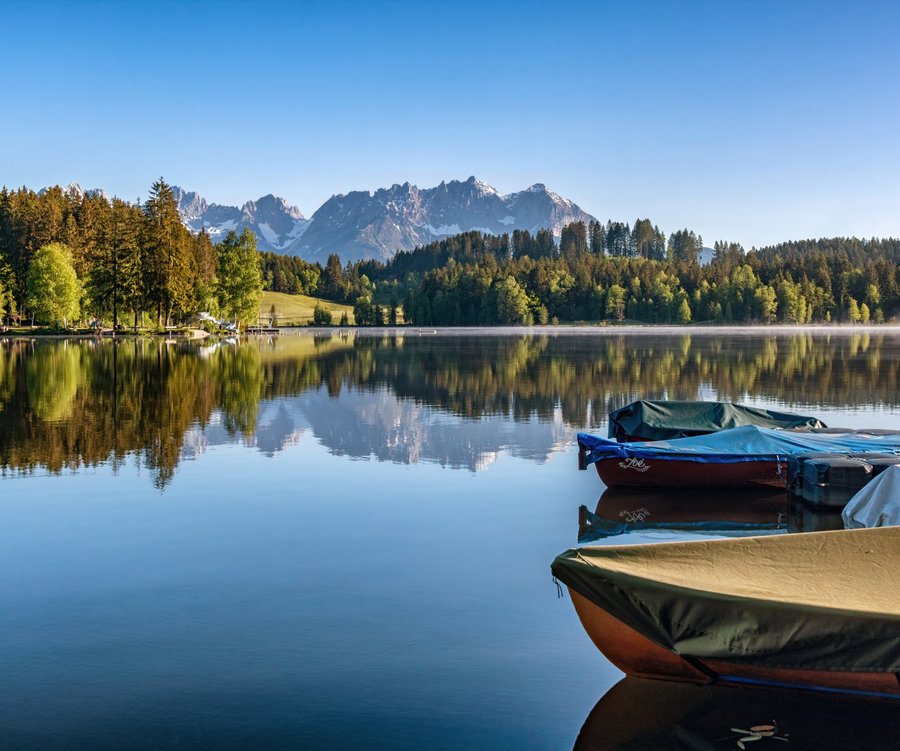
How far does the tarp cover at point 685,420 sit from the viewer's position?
28.7m

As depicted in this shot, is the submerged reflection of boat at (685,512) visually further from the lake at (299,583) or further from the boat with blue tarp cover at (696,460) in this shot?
the lake at (299,583)

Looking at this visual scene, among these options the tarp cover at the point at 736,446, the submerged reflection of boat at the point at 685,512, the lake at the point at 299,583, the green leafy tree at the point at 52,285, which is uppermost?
the green leafy tree at the point at 52,285

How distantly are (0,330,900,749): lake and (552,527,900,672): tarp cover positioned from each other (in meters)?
0.87

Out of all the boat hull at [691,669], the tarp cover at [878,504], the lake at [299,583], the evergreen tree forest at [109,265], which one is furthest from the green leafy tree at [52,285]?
the boat hull at [691,669]

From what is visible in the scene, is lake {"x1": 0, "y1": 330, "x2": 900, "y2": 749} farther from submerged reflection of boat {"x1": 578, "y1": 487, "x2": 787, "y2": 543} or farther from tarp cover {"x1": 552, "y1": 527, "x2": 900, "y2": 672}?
tarp cover {"x1": 552, "y1": 527, "x2": 900, "y2": 672}

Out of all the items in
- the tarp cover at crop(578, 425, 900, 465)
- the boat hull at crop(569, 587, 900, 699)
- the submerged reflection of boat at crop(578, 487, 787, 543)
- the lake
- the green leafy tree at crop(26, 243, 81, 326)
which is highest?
the green leafy tree at crop(26, 243, 81, 326)

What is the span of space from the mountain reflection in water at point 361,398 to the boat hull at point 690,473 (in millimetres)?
5035

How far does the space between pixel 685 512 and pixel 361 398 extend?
2772 cm

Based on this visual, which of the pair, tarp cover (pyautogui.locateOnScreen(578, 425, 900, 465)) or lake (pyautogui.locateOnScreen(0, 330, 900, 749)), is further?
tarp cover (pyautogui.locateOnScreen(578, 425, 900, 465))

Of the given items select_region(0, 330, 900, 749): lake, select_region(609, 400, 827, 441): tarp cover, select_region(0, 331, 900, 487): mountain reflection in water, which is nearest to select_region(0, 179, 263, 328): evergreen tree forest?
select_region(0, 331, 900, 487): mountain reflection in water

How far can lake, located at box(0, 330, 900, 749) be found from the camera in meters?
9.98

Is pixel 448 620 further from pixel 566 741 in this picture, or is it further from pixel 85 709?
pixel 85 709

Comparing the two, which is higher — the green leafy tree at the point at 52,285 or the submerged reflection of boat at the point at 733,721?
the green leafy tree at the point at 52,285

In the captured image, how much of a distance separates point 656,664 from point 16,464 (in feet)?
71.7
